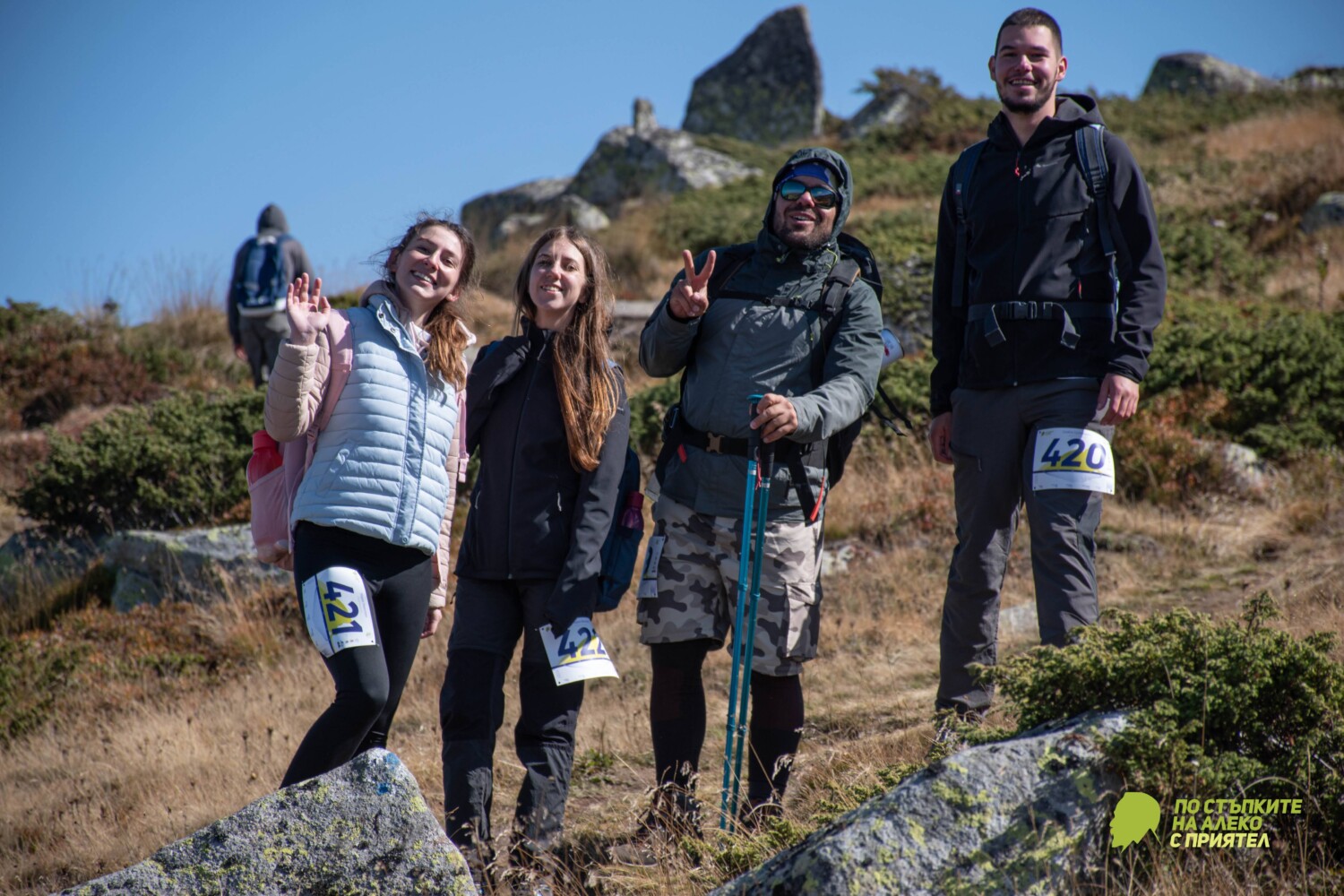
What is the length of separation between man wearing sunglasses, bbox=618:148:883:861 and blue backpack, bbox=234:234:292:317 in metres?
6.98

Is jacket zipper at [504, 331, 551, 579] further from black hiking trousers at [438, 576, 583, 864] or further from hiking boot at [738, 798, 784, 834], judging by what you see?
hiking boot at [738, 798, 784, 834]

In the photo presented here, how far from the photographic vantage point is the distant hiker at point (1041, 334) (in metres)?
3.51

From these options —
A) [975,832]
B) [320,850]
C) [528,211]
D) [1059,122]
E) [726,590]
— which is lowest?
[320,850]

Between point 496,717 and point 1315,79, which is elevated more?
point 1315,79

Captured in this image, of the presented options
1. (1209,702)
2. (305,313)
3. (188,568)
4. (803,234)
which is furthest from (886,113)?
(1209,702)

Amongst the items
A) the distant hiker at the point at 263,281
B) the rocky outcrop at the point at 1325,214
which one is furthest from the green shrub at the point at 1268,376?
the distant hiker at the point at 263,281

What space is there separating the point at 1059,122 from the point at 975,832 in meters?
2.42

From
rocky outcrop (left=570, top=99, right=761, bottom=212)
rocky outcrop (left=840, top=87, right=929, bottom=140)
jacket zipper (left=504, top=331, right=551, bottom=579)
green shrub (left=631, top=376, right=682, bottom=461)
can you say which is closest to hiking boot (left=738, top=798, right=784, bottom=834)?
jacket zipper (left=504, top=331, right=551, bottom=579)

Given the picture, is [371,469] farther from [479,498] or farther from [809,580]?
[809,580]

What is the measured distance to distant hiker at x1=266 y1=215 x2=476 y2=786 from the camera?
123 inches

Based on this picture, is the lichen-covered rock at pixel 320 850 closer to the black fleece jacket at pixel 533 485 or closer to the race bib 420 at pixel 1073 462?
the black fleece jacket at pixel 533 485

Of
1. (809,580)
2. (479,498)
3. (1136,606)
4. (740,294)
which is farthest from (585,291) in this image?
(1136,606)

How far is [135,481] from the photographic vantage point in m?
8.86

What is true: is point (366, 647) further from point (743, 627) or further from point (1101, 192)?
point (1101, 192)
